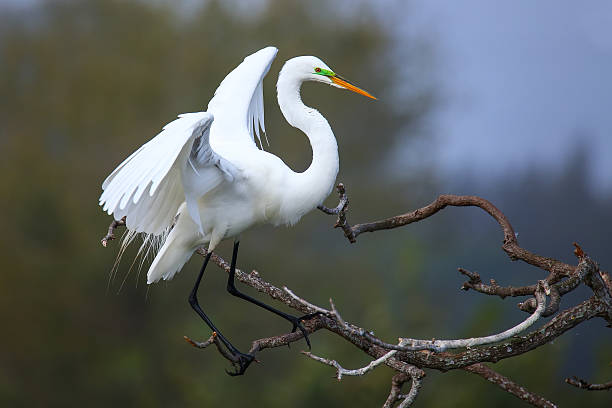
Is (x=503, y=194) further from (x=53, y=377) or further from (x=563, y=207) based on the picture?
(x=53, y=377)

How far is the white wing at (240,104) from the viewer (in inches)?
94.0

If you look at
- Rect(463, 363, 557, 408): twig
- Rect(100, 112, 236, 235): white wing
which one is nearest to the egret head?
Rect(100, 112, 236, 235): white wing

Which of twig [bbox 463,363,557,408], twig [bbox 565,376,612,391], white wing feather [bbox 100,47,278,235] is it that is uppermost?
white wing feather [bbox 100,47,278,235]

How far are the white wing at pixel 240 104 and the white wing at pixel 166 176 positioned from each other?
0.96ft

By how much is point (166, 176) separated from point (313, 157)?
0.49 meters

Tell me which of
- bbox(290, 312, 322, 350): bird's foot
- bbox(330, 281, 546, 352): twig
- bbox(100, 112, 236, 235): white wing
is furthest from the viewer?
bbox(290, 312, 322, 350): bird's foot

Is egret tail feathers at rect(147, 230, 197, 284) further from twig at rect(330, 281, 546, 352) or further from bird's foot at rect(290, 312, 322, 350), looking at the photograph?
twig at rect(330, 281, 546, 352)

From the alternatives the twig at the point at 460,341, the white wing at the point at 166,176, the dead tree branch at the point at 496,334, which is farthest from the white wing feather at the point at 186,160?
the twig at the point at 460,341

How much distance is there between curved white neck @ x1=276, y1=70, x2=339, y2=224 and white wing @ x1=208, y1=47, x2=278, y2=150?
0.23 metres

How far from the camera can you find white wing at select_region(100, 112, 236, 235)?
1.61 meters

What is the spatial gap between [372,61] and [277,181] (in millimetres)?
8461

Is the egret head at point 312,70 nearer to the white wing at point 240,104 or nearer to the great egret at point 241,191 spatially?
the great egret at point 241,191

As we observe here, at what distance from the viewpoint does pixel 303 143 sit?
8922 mm

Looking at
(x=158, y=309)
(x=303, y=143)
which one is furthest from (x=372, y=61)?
(x=158, y=309)
